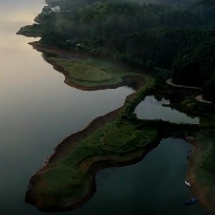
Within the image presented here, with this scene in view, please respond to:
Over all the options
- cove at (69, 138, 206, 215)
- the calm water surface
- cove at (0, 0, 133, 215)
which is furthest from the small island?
cove at (0, 0, 133, 215)

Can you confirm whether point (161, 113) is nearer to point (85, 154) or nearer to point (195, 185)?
point (85, 154)

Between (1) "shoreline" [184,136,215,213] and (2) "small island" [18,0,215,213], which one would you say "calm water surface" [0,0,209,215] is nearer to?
(1) "shoreline" [184,136,215,213]

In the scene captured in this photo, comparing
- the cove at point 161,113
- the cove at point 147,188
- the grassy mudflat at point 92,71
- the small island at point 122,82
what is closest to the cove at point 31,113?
the small island at point 122,82

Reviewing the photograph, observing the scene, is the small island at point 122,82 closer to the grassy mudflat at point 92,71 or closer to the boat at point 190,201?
the grassy mudflat at point 92,71

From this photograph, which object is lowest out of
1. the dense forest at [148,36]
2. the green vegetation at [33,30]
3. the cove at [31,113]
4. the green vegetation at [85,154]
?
the cove at [31,113]

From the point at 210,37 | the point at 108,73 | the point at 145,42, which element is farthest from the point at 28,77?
the point at 210,37

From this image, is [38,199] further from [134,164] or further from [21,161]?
[134,164]
